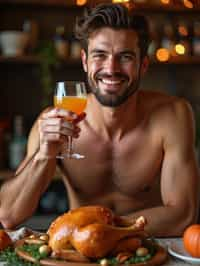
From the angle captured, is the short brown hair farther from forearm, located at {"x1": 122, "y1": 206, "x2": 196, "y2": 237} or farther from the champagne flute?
forearm, located at {"x1": 122, "y1": 206, "x2": 196, "y2": 237}

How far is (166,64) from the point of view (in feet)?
11.1

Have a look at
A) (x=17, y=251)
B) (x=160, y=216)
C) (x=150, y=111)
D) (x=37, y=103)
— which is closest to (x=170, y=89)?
(x=37, y=103)

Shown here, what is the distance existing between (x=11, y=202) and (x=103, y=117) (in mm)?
473

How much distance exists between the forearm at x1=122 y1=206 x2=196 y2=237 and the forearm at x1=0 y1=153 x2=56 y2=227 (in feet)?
0.93

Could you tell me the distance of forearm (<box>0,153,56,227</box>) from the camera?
63.9 inches

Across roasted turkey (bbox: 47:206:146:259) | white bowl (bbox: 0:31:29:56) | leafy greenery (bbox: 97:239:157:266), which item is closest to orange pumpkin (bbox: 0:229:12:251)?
roasted turkey (bbox: 47:206:146:259)

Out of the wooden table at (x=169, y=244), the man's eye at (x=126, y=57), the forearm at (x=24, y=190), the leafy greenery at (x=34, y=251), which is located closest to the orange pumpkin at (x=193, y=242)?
the wooden table at (x=169, y=244)

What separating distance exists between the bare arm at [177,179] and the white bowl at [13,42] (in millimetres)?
1337

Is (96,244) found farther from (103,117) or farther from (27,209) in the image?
(103,117)

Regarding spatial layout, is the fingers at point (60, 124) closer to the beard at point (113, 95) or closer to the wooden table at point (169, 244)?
the beard at point (113, 95)

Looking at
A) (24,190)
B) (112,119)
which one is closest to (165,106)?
(112,119)

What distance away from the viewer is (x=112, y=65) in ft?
5.50

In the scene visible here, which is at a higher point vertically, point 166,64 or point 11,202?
point 166,64

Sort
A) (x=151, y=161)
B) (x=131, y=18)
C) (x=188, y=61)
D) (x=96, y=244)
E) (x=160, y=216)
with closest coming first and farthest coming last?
1. (x=96, y=244)
2. (x=160, y=216)
3. (x=131, y=18)
4. (x=151, y=161)
5. (x=188, y=61)
